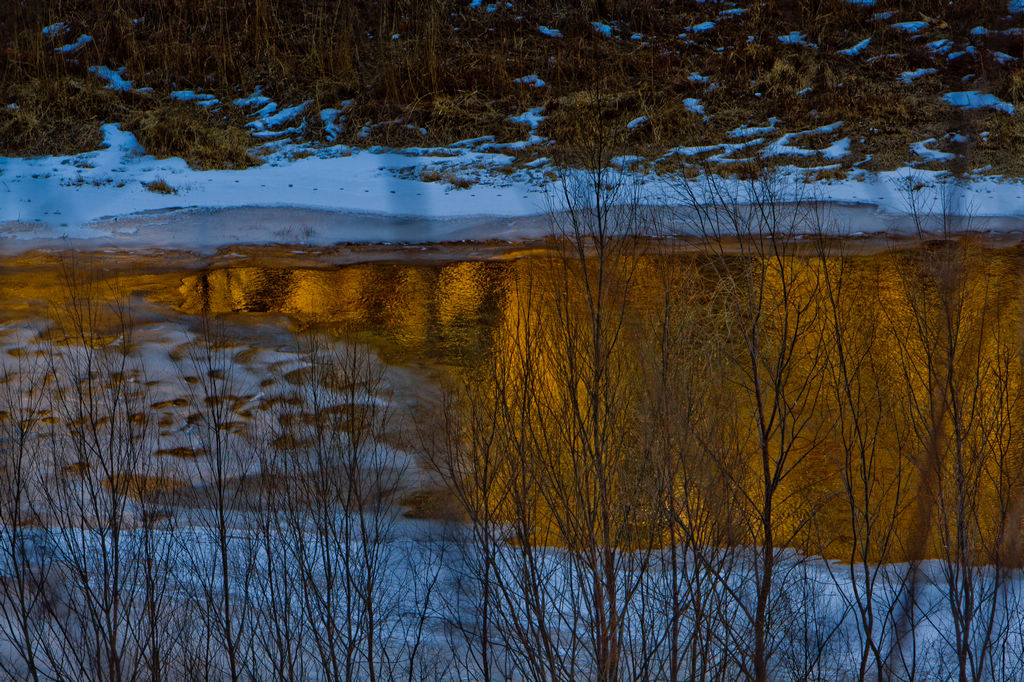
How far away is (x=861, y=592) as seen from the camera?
8117 mm

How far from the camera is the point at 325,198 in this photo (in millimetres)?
15602

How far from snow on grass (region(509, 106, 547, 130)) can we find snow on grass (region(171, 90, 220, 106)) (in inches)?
252

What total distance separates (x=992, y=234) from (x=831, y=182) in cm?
289

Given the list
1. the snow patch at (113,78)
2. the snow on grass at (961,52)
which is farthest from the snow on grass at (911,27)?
the snow patch at (113,78)

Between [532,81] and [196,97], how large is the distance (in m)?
7.19

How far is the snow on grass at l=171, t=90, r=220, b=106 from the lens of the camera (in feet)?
63.5

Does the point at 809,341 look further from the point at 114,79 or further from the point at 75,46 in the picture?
the point at 75,46

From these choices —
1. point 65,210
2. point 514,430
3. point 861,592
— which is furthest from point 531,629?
point 65,210

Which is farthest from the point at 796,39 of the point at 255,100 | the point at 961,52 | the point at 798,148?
the point at 255,100

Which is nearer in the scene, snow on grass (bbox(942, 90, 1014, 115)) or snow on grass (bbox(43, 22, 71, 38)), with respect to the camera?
snow on grass (bbox(942, 90, 1014, 115))

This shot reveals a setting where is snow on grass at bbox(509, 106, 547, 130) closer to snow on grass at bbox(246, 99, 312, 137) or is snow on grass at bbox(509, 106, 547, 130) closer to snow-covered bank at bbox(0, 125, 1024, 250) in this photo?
snow-covered bank at bbox(0, 125, 1024, 250)

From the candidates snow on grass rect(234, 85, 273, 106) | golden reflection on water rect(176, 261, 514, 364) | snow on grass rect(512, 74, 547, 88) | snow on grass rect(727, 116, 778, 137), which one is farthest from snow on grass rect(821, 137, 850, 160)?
snow on grass rect(234, 85, 273, 106)

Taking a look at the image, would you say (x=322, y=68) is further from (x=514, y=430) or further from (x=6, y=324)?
(x=514, y=430)

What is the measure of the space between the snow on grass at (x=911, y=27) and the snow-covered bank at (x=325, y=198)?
6085mm
